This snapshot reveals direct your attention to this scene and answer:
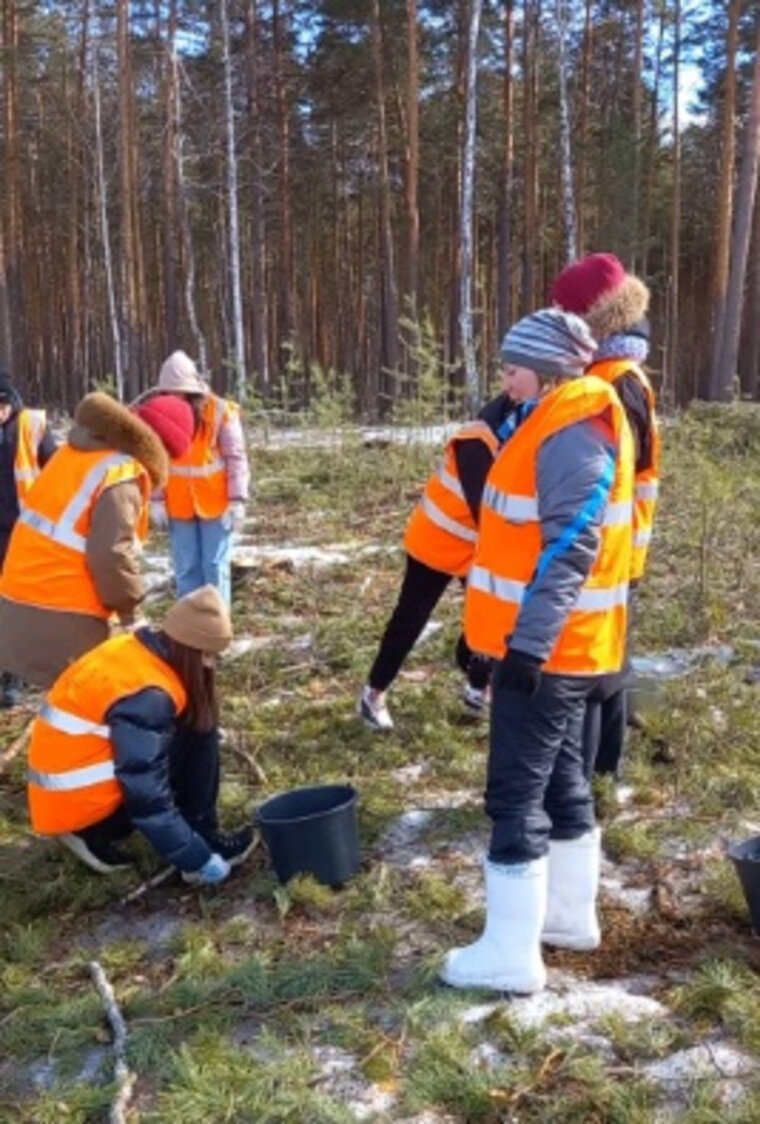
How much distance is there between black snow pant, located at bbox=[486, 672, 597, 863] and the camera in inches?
112

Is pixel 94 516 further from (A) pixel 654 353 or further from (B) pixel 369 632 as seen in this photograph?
(A) pixel 654 353

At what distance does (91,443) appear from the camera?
4188 mm

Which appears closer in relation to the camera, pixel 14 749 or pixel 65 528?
pixel 65 528

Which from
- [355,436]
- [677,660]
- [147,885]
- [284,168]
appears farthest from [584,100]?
[147,885]

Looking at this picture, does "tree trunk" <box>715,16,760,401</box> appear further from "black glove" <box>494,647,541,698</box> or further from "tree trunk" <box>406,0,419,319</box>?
"black glove" <box>494,647,541,698</box>

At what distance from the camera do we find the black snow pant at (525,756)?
9.32 ft

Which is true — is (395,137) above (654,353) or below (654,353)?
above

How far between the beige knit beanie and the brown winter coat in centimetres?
73

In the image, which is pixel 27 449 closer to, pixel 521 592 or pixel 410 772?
pixel 410 772

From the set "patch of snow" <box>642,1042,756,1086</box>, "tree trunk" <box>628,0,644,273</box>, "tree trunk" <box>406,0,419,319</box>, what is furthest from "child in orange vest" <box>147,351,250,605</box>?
"tree trunk" <box>628,0,644,273</box>

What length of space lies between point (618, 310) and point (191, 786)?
210cm

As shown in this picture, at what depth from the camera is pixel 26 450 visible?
5430 mm

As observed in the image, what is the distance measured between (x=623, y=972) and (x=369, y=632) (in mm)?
3396

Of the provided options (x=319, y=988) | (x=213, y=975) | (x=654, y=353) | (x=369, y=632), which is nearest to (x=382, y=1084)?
(x=319, y=988)
